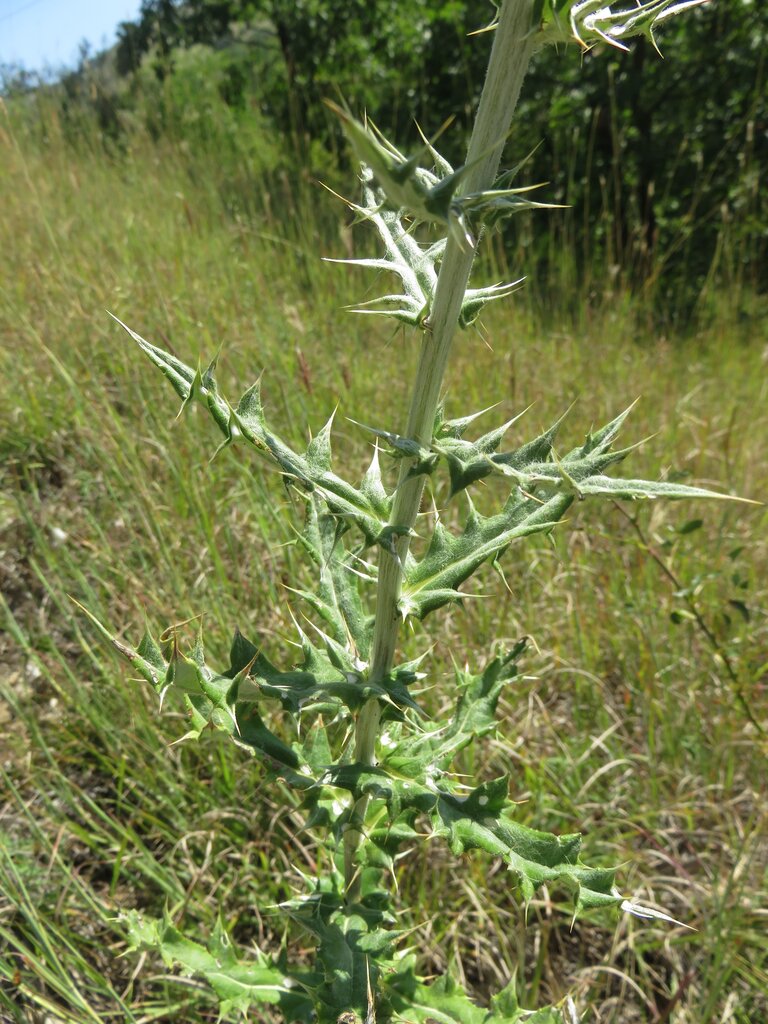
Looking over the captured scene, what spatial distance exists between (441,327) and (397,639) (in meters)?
0.53

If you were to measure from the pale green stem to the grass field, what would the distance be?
0.19 meters

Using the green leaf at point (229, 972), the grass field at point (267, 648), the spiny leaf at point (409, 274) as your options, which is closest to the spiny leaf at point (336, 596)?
the grass field at point (267, 648)

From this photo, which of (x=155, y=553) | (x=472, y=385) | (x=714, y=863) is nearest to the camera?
(x=714, y=863)

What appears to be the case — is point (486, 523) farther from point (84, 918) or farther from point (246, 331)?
point (246, 331)

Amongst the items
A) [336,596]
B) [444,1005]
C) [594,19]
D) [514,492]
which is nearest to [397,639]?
[336,596]

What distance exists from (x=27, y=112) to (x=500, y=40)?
21.0 ft

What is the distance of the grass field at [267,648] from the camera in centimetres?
177

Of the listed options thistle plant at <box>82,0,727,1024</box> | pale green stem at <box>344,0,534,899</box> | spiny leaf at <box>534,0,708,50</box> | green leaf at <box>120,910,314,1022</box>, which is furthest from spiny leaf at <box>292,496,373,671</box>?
spiny leaf at <box>534,0,708,50</box>

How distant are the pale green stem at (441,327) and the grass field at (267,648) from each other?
19 centimetres

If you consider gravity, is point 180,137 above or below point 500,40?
above

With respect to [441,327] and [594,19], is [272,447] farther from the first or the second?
[594,19]

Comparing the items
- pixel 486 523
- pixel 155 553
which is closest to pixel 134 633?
pixel 155 553

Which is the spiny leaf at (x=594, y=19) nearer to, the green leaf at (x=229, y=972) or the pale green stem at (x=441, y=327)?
the pale green stem at (x=441, y=327)

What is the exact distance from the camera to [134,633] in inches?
87.6
